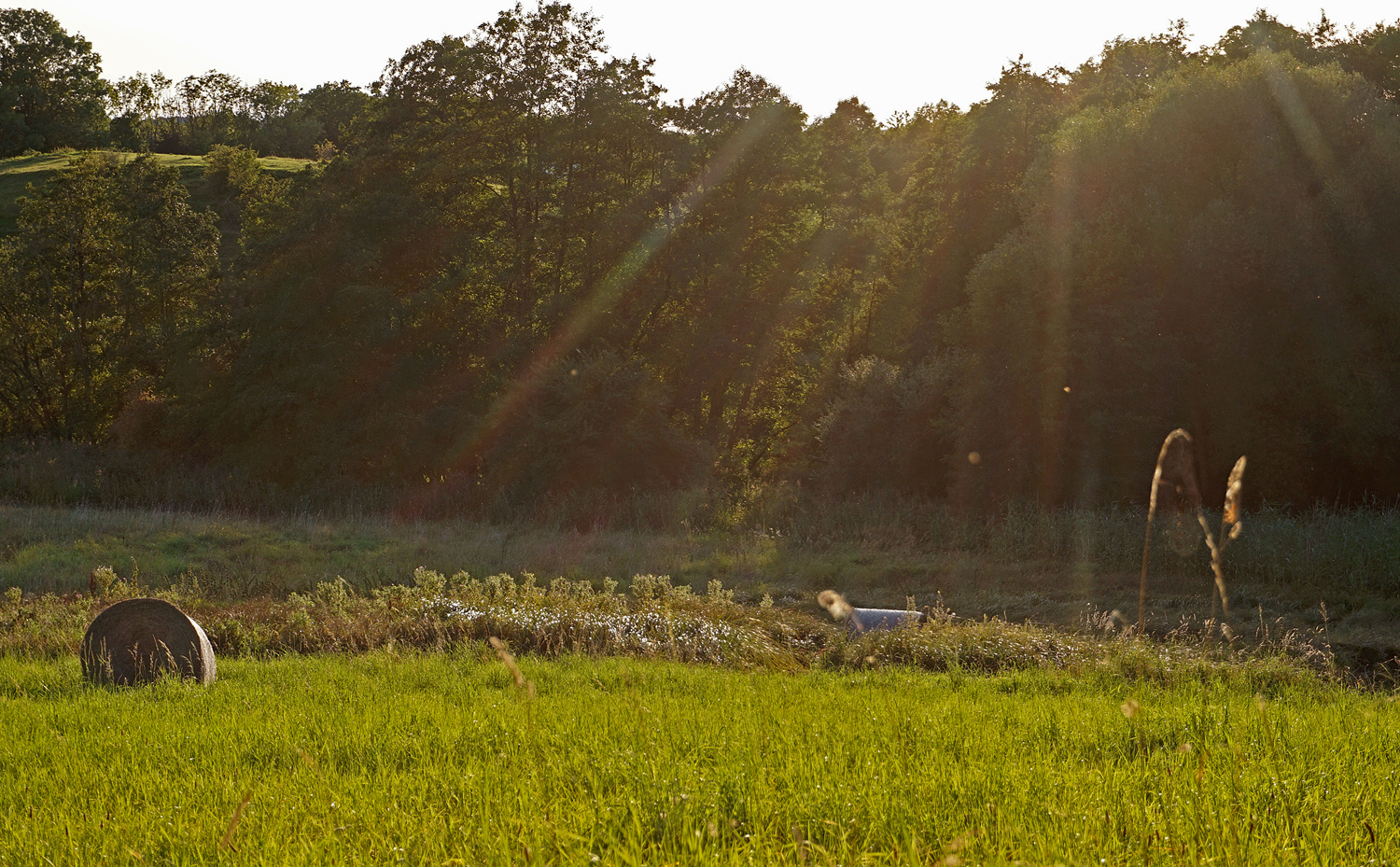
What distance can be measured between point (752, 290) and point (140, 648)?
29.0 m

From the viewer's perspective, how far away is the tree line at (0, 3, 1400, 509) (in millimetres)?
20688

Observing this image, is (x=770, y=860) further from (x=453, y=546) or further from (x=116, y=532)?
(x=116, y=532)

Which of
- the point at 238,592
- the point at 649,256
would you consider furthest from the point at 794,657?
the point at 649,256

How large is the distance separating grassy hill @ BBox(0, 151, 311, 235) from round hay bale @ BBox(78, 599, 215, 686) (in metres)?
53.1

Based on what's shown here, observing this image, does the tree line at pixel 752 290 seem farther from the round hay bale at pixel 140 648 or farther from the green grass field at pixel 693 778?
the round hay bale at pixel 140 648

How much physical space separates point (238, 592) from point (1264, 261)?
20.5 meters

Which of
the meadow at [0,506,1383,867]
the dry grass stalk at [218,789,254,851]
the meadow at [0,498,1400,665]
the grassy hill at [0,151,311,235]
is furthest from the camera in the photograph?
the grassy hill at [0,151,311,235]

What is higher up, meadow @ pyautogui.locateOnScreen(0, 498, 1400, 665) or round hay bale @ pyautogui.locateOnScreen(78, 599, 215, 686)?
round hay bale @ pyautogui.locateOnScreen(78, 599, 215, 686)

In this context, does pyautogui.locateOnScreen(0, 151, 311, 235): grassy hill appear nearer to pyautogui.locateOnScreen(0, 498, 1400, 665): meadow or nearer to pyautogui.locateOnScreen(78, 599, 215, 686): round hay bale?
pyautogui.locateOnScreen(0, 498, 1400, 665): meadow

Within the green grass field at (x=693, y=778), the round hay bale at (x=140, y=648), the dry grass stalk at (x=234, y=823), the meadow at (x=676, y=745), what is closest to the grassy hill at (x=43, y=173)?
the round hay bale at (x=140, y=648)

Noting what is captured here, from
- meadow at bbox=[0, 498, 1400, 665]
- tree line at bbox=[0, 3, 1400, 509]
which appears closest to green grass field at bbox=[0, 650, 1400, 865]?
meadow at bbox=[0, 498, 1400, 665]

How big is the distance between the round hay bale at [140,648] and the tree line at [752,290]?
Answer: 61.3 ft

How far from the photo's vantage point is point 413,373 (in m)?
33.4

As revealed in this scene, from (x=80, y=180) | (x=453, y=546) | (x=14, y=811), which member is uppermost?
(x=80, y=180)
